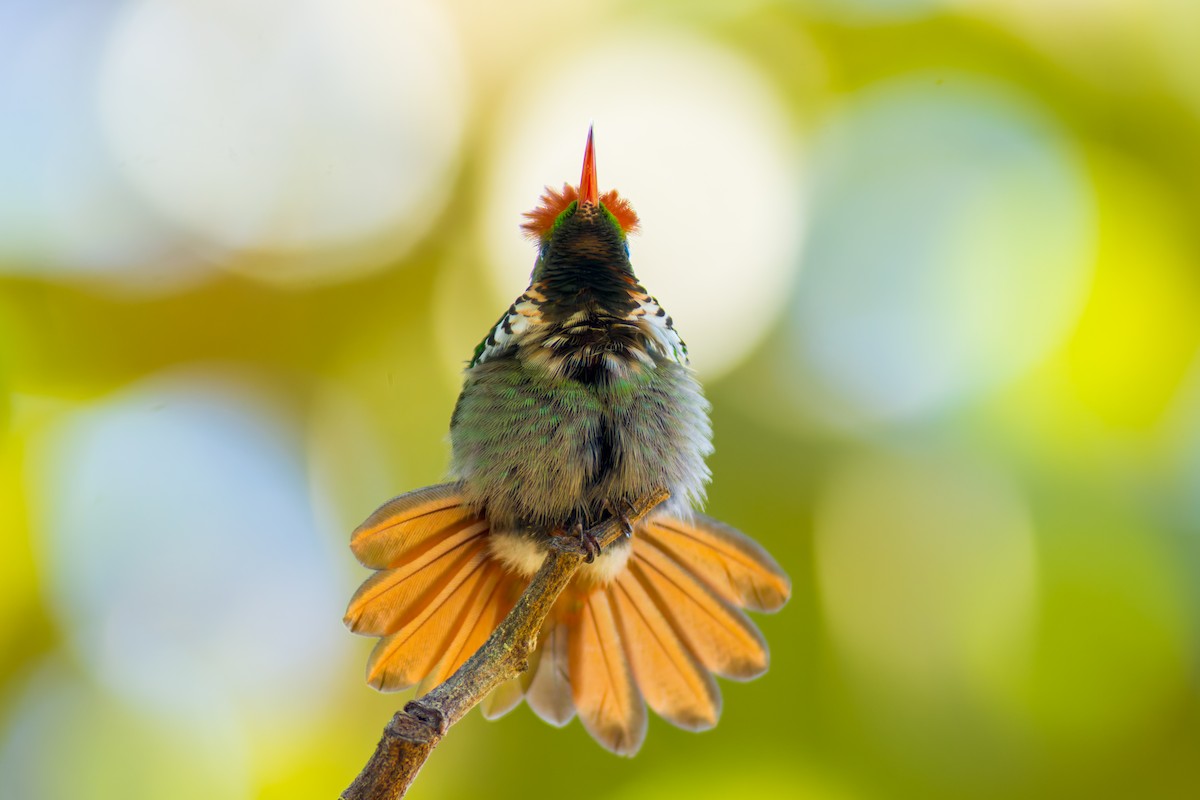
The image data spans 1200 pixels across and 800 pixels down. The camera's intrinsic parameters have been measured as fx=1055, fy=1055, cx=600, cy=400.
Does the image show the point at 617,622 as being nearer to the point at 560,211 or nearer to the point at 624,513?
the point at 624,513

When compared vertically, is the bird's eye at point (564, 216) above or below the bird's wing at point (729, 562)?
above

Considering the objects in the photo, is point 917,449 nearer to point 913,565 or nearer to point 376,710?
point 913,565

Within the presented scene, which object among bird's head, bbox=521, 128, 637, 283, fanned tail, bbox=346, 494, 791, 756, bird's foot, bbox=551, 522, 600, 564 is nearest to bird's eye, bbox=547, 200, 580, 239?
bird's head, bbox=521, 128, 637, 283

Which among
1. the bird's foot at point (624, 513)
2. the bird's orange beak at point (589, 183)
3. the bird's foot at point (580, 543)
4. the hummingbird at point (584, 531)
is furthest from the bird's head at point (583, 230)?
the bird's foot at point (580, 543)

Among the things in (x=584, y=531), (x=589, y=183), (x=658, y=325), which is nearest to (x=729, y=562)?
(x=584, y=531)

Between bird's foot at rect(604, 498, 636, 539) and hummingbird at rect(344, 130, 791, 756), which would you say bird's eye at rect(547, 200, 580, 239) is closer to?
hummingbird at rect(344, 130, 791, 756)

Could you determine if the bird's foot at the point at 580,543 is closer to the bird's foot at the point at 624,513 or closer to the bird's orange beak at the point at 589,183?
the bird's foot at the point at 624,513
